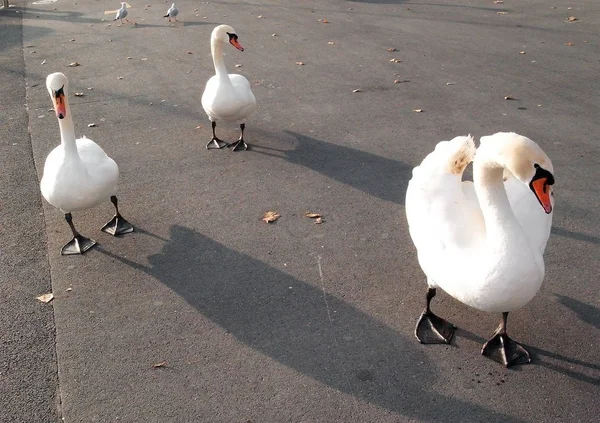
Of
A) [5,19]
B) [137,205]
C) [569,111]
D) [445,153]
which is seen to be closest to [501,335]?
[445,153]

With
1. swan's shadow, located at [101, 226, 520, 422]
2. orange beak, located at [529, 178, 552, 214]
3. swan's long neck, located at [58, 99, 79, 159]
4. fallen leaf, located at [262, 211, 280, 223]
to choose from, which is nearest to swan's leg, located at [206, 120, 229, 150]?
fallen leaf, located at [262, 211, 280, 223]

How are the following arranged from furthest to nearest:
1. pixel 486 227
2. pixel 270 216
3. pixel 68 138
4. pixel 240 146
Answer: pixel 240 146
pixel 270 216
pixel 68 138
pixel 486 227

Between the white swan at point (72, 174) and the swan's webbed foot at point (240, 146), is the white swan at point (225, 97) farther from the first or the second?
the white swan at point (72, 174)

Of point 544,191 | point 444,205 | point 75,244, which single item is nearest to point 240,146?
point 75,244

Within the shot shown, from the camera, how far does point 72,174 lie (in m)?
4.62

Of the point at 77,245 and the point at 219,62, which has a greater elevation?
the point at 219,62

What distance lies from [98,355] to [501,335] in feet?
8.42

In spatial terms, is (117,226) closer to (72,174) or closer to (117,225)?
(117,225)

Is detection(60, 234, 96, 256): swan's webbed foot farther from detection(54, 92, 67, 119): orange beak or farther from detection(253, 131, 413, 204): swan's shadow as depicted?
detection(253, 131, 413, 204): swan's shadow

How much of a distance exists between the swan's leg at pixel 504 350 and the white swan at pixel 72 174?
317 centimetres

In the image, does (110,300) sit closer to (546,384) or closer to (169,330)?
(169,330)

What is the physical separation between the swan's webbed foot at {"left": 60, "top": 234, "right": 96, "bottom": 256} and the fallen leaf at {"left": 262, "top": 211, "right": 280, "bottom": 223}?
4.85ft

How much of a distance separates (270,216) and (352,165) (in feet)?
4.31

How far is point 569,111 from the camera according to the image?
24.0 feet
